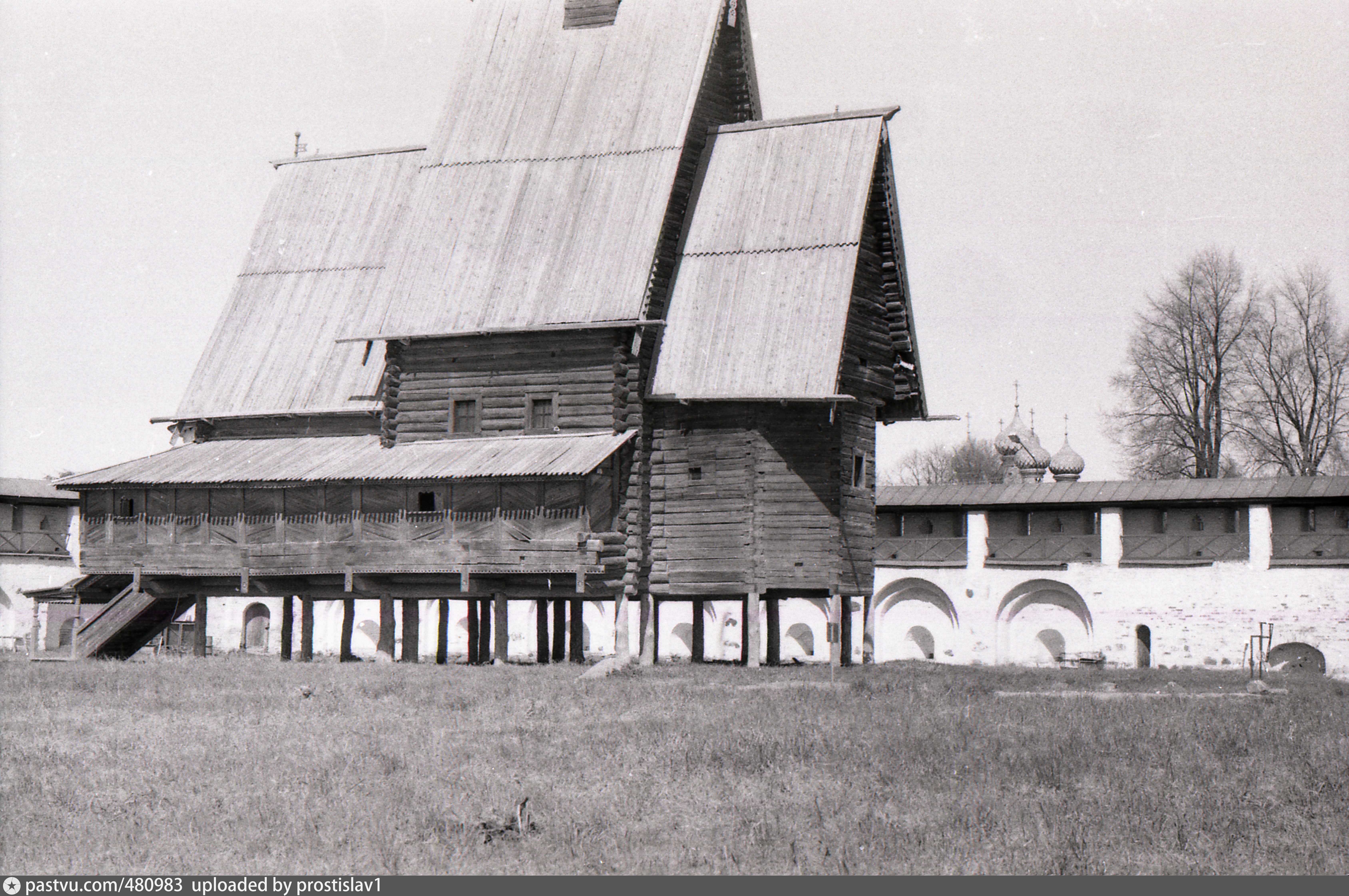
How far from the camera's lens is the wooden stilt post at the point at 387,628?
3109 centimetres

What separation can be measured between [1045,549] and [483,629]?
49.8 ft

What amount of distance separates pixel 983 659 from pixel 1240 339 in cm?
1284

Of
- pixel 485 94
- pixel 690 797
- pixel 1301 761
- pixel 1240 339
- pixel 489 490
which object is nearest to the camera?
pixel 690 797

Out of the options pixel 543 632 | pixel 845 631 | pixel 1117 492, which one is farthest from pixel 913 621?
pixel 543 632

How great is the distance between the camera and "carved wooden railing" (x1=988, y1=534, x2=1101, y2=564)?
41.5m

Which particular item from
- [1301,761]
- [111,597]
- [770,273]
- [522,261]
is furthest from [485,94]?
[1301,761]

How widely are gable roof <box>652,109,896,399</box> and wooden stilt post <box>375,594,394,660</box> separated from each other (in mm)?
6549

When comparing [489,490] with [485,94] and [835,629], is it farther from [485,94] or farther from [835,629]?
[485,94]

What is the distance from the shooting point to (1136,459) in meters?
50.7

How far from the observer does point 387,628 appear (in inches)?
1229

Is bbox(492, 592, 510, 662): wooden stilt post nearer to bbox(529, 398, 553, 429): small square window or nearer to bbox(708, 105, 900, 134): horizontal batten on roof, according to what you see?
bbox(529, 398, 553, 429): small square window

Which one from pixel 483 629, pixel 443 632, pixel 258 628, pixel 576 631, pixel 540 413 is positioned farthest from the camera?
pixel 258 628

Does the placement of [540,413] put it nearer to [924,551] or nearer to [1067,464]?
[924,551]

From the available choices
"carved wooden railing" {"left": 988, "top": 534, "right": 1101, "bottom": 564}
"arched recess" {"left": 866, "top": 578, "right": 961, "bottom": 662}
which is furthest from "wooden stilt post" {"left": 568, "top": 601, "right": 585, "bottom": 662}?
"carved wooden railing" {"left": 988, "top": 534, "right": 1101, "bottom": 564}
